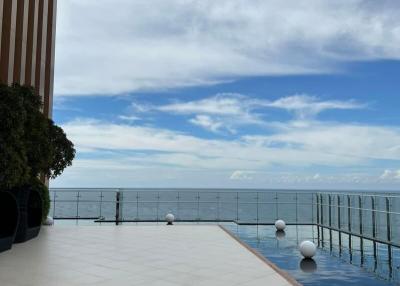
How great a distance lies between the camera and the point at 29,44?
13109 mm

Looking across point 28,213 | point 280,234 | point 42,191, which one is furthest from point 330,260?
point 42,191

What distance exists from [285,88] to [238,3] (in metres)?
6.93

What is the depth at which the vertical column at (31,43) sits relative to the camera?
1294cm

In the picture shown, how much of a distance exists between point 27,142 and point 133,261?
11.0 ft

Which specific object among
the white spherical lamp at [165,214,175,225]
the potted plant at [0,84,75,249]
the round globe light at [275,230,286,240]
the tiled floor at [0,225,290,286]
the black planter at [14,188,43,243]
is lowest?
the round globe light at [275,230,286,240]

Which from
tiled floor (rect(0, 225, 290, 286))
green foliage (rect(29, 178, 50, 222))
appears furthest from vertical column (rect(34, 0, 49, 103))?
tiled floor (rect(0, 225, 290, 286))

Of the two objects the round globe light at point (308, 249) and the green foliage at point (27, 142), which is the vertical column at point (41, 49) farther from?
the round globe light at point (308, 249)

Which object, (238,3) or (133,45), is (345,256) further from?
(133,45)

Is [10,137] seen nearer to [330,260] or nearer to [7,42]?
[7,42]

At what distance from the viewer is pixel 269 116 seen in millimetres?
20141

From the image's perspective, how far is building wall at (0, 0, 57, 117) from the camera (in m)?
11.4

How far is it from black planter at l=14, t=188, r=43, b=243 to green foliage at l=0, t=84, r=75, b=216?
312 millimetres

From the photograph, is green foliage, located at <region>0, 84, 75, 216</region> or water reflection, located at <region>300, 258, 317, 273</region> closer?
green foliage, located at <region>0, 84, 75, 216</region>

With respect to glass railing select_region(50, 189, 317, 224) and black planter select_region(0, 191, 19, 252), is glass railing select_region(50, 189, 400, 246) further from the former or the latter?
black planter select_region(0, 191, 19, 252)
